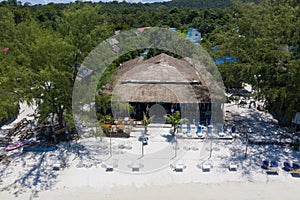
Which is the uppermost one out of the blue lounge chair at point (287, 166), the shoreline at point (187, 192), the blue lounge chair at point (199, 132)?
the blue lounge chair at point (199, 132)

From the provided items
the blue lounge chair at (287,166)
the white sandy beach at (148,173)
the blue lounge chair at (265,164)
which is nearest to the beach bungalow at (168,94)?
the white sandy beach at (148,173)

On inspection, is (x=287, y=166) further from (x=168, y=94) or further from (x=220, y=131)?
(x=168, y=94)

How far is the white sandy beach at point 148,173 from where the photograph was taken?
13798mm

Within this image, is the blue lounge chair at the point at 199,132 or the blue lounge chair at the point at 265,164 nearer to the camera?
the blue lounge chair at the point at 265,164

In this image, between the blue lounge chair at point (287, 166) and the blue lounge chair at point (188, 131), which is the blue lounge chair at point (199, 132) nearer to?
the blue lounge chair at point (188, 131)

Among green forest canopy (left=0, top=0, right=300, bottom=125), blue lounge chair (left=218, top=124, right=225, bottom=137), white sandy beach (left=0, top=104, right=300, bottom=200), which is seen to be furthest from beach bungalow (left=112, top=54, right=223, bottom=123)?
white sandy beach (left=0, top=104, right=300, bottom=200)

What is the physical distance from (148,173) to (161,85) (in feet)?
29.3

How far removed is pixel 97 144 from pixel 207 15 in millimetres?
67411

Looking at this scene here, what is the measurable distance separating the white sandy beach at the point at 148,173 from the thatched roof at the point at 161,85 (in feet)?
11.2

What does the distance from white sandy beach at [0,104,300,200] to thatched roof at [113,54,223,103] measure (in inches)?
135

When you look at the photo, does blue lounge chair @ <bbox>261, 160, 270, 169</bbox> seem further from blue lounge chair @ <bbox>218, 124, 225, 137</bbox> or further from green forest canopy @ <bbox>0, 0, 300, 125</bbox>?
green forest canopy @ <bbox>0, 0, 300, 125</bbox>

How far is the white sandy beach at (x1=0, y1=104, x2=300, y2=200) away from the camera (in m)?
13.8

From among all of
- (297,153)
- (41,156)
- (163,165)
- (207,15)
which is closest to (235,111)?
(297,153)

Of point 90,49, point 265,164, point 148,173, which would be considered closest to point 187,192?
point 148,173
